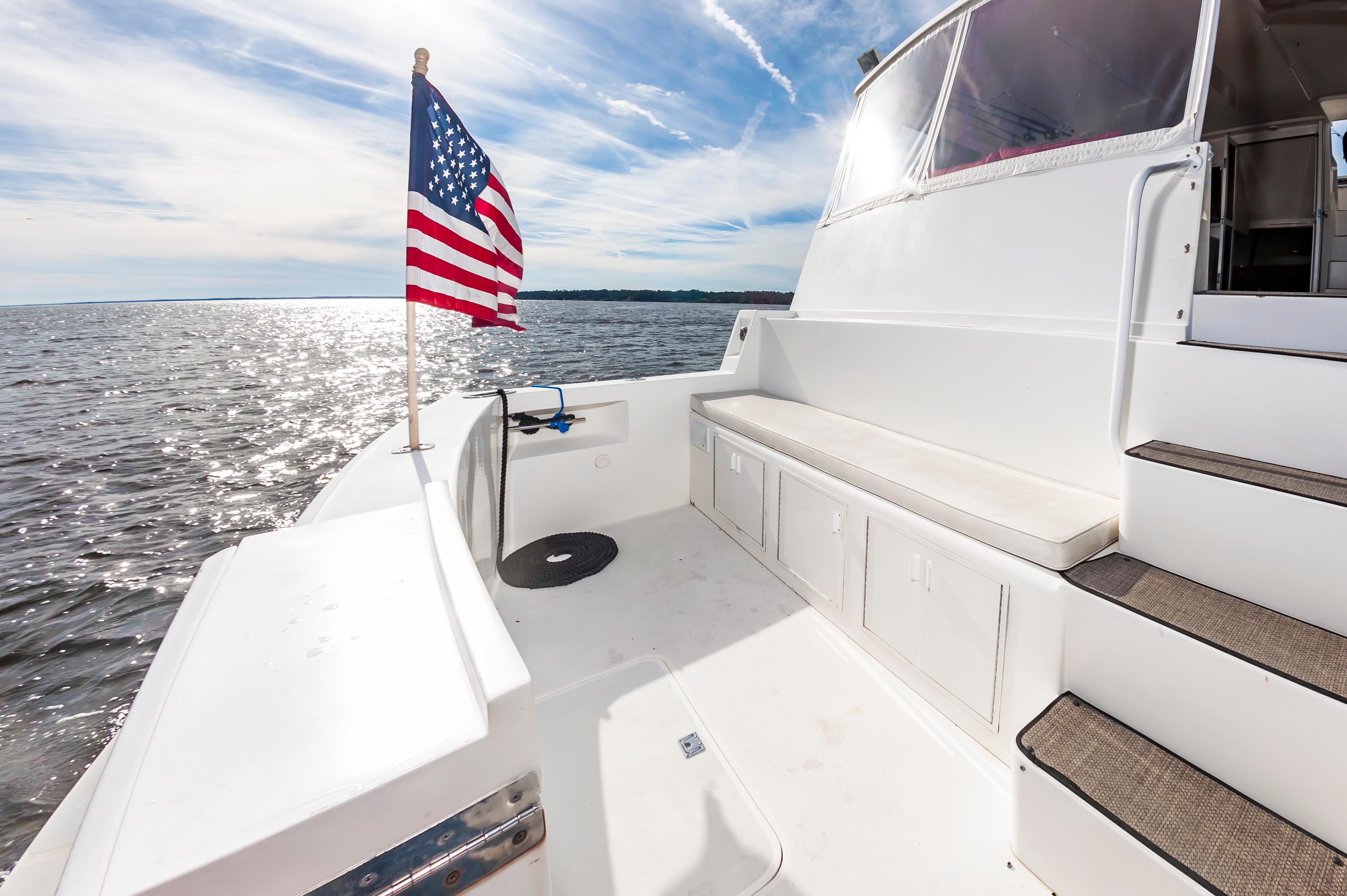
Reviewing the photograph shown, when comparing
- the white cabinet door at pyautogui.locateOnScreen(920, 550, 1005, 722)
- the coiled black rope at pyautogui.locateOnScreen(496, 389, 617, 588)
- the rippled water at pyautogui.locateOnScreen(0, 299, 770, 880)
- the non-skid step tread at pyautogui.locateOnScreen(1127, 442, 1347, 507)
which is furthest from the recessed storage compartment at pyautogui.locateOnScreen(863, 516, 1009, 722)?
the rippled water at pyautogui.locateOnScreen(0, 299, 770, 880)

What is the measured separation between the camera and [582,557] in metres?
2.91

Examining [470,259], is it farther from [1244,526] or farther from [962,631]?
[1244,526]

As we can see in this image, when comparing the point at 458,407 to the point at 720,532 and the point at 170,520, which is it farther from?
the point at 170,520

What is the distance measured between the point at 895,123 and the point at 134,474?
11.2 m

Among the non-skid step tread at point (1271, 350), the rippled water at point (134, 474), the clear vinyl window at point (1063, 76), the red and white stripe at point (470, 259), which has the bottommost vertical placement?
the rippled water at point (134, 474)

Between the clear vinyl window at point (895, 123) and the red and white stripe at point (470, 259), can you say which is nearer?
the red and white stripe at point (470, 259)

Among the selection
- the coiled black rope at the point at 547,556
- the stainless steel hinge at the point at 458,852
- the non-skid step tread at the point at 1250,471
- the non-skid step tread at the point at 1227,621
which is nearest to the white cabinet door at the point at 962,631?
the non-skid step tread at the point at 1227,621

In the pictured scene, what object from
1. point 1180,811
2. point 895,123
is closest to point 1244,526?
point 1180,811

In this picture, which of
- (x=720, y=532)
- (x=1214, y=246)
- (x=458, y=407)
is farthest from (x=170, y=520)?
(x=1214, y=246)

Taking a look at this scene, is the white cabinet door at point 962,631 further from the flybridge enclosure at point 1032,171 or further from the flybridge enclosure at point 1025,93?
the flybridge enclosure at point 1025,93

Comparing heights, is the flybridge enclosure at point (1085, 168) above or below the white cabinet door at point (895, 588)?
above

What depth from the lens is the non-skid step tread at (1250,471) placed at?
3.84 feet

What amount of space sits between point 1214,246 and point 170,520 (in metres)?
9.91

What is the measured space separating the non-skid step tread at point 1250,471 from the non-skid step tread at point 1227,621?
0.29 m
